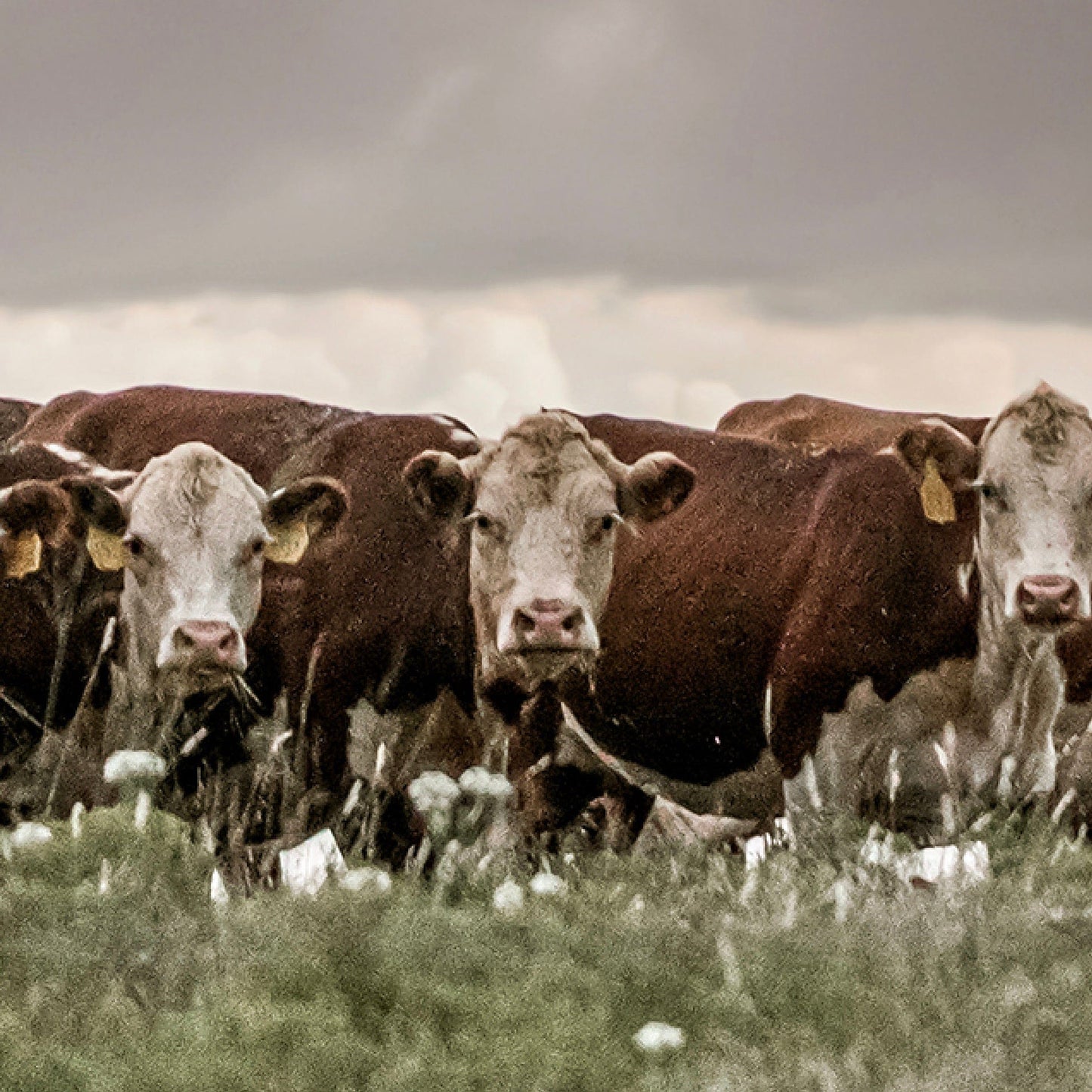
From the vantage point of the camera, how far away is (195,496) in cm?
908

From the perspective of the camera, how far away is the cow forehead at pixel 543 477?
931 cm

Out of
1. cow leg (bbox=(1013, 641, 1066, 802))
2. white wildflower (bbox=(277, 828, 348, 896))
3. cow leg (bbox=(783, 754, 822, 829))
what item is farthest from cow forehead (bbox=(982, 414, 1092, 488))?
white wildflower (bbox=(277, 828, 348, 896))

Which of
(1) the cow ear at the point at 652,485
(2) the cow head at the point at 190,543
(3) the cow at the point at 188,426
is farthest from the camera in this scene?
(3) the cow at the point at 188,426

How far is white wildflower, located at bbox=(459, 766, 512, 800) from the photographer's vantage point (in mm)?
7895

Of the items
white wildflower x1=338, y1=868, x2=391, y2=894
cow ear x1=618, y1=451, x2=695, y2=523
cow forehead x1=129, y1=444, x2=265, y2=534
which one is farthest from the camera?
cow ear x1=618, y1=451, x2=695, y2=523

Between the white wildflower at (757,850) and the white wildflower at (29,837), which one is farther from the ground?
the white wildflower at (29,837)

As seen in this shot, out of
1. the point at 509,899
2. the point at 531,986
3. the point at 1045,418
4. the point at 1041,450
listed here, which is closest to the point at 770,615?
the point at 1041,450

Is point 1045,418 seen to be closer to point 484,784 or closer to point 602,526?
point 602,526

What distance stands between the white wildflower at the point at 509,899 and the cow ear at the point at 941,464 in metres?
4.05

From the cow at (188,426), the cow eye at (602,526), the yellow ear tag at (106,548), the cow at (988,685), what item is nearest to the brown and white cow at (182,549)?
the yellow ear tag at (106,548)

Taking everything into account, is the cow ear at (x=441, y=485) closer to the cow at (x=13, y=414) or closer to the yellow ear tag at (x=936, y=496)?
the yellow ear tag at (x=936, y=496)

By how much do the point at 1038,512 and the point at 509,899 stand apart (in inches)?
167

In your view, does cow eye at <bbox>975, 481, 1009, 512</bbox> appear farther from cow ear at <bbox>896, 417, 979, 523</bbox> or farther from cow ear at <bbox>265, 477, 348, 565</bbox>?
cow ear at <bbox>265, 477, 348, 565</bbox>

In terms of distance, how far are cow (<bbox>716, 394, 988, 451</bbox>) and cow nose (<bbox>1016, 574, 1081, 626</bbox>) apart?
1.74 meters
